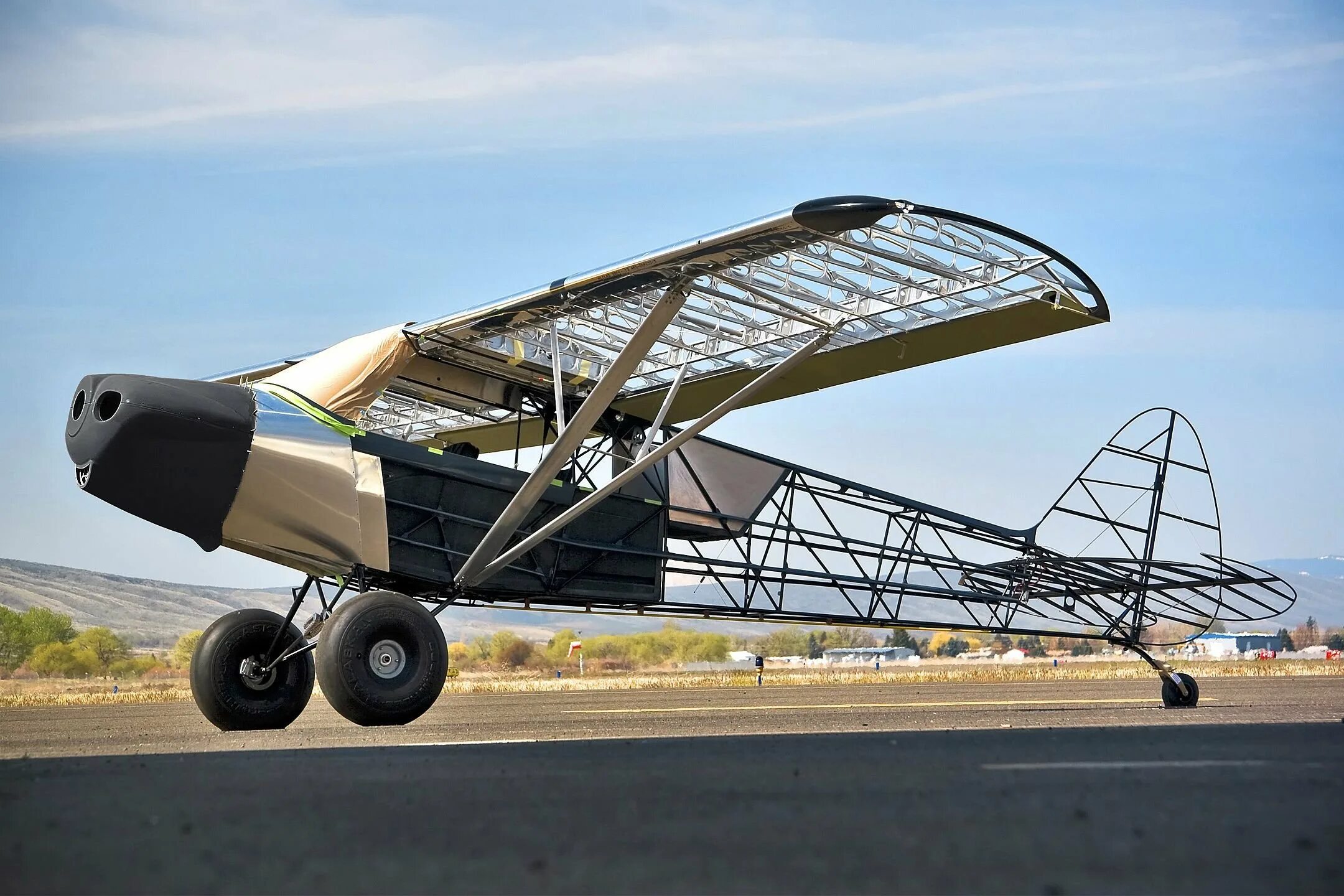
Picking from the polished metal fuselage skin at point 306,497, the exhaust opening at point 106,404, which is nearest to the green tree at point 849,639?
the polished metal fuselage skin at point 306,497

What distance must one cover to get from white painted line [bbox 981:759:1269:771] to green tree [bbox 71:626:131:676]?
130ft

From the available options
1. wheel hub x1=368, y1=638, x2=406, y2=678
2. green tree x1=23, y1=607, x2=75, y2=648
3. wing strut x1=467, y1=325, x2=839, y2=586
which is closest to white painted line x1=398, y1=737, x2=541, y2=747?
wheel hub x1=368, y1=638, x2=406, y2=678

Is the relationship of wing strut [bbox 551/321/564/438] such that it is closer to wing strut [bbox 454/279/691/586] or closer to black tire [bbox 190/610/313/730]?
wing strut [bbox 454/279/691/586]

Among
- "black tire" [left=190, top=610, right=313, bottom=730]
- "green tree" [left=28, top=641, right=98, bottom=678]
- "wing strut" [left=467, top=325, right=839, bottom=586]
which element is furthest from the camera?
"green tree" [left=28, top=641, right=98, bottom=678]

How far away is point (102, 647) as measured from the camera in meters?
45.7

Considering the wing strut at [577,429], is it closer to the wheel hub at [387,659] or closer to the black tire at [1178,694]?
the wheel hub at [387,659]

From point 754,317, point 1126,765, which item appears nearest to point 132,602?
point 754,317

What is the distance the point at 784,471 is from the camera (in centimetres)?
1218

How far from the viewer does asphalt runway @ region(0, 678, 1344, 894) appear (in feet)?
9.43

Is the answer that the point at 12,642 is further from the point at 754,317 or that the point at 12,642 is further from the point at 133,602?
the point at 133,602

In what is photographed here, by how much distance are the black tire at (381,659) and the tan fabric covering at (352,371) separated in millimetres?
1935

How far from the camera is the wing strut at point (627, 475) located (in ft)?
31.2

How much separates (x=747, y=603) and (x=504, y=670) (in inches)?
1187

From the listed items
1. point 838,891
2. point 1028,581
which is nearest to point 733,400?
point 1028,581
